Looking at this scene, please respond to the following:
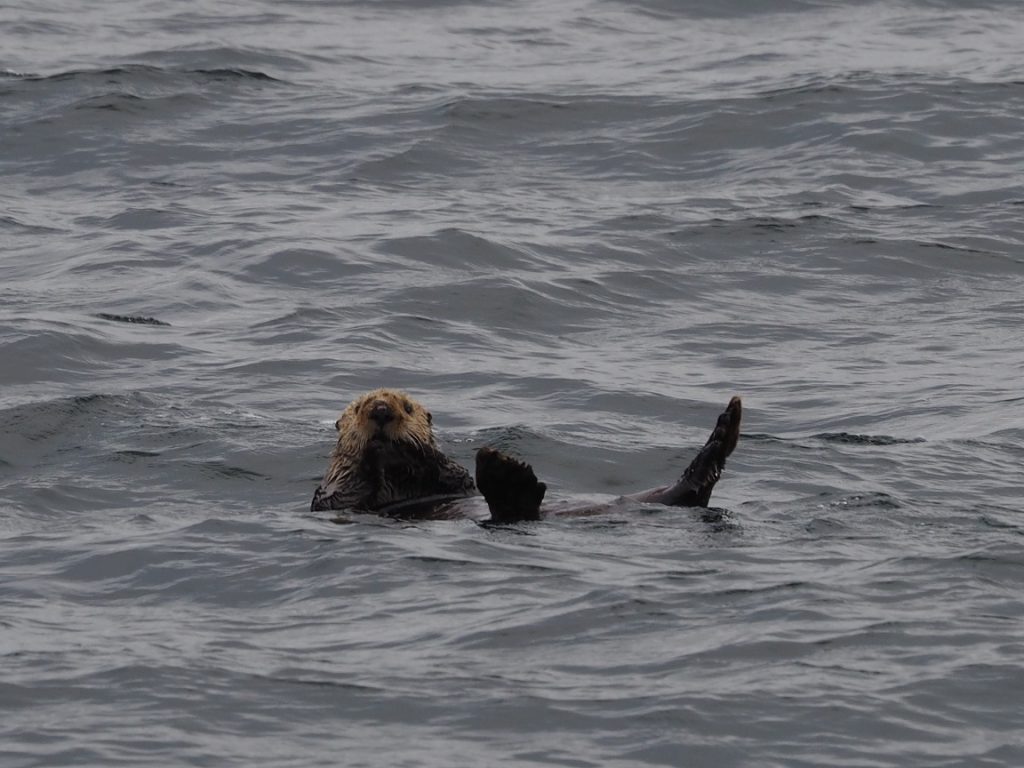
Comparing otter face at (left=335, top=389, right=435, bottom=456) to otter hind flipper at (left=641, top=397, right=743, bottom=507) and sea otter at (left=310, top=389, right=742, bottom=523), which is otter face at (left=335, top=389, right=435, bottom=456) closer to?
sea otter at (left=310, top=389, right=742, bottom=523)

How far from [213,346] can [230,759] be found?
6009 millimetres

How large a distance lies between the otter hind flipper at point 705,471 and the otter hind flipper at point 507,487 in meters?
0.46

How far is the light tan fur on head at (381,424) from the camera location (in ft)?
25.1

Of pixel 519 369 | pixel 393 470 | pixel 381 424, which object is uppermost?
pixel 381 424

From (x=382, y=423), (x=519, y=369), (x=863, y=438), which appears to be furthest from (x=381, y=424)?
(x=519, y=369)

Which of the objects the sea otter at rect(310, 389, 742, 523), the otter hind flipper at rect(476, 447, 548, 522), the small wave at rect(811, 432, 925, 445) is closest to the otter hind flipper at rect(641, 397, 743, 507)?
the sea otter at rect(310, 389, 742, 523)

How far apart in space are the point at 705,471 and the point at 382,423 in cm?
147

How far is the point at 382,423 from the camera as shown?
25.0ft

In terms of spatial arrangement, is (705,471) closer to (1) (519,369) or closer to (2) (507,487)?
(2) (507,487)

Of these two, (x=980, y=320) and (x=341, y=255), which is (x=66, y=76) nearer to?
(x=341, y=255)

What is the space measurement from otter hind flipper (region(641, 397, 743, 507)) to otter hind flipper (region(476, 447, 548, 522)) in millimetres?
465

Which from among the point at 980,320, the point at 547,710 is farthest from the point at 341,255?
the point at 547,710

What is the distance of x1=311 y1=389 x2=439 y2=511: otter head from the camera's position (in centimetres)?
762

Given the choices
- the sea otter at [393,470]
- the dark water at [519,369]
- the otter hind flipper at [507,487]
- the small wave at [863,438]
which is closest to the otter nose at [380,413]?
the sea otter at [393,470]
